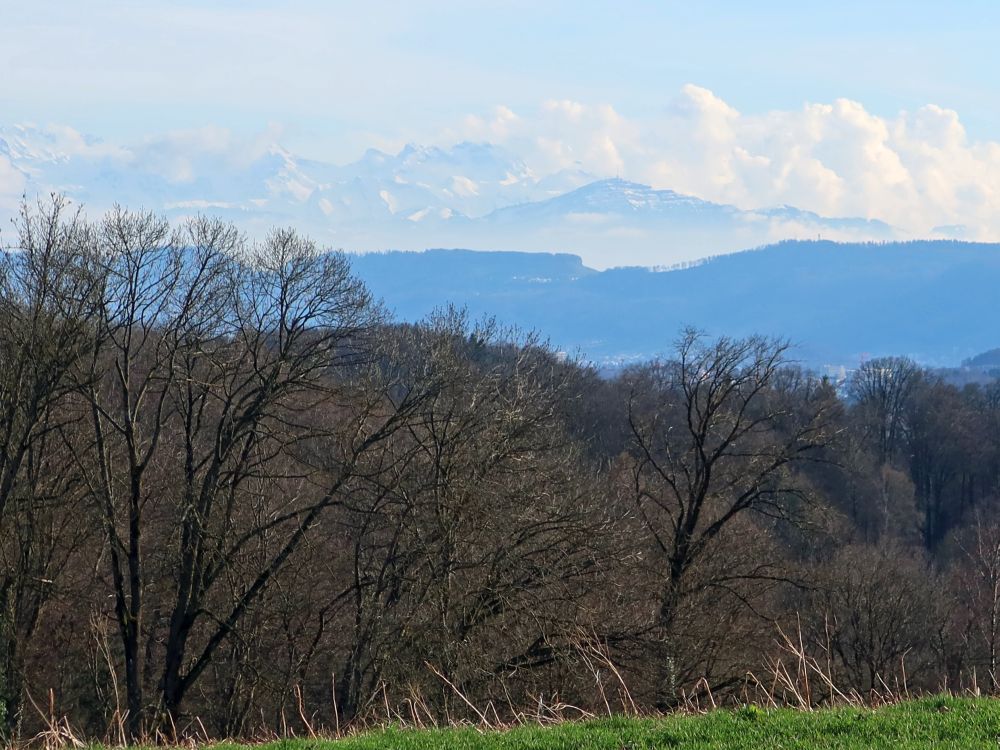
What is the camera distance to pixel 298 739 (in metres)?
10.7

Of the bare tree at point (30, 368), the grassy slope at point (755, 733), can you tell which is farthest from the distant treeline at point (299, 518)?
the grassy slope at point (755, 733)

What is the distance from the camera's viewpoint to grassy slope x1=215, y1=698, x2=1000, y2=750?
889 cm

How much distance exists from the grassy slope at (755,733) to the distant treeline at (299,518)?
8.08 m

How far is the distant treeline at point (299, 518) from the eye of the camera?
20.4 meters

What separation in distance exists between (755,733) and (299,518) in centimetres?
1595

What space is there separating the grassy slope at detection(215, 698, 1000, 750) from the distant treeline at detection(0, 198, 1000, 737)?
8081 millimetres

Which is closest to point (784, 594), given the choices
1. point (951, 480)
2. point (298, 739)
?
point (298, 739)

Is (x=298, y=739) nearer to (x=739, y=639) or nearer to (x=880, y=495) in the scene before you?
(x=739, y=639)

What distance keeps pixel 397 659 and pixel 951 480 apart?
6273 cm

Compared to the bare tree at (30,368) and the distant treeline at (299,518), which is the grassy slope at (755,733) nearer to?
the distant treeline at (299,518)

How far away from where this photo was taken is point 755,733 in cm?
931

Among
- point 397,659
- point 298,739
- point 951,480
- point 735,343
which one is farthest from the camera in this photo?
point 951,480

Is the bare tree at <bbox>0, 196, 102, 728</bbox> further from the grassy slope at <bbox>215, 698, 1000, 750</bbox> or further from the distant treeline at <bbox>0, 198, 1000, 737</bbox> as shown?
the grassy slope at <bbox>215, 698, 1000, 750</bbox>

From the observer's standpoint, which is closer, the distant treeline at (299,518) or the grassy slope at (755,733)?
the grassy slope at (755,733)
